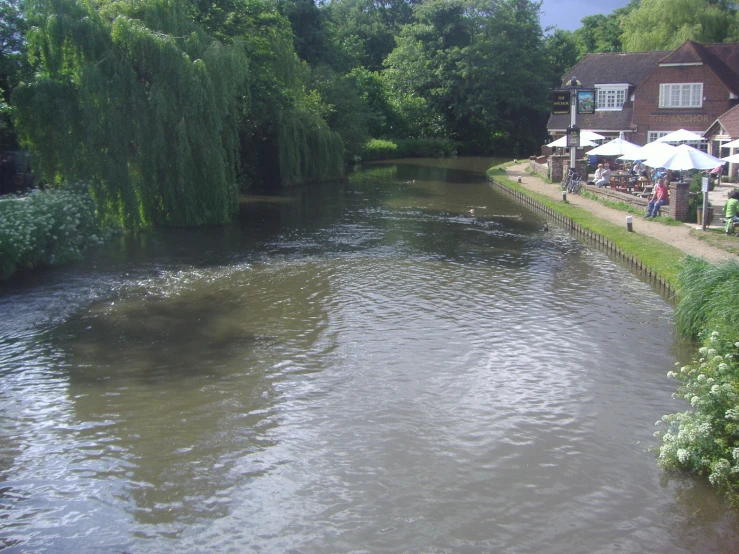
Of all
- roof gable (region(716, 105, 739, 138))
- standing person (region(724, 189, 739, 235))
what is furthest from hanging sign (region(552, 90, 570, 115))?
standing person (region(724, 189, 739, 235))

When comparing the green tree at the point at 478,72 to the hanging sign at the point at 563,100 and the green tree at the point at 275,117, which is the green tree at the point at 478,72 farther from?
the hanging sign at the point at 563,100

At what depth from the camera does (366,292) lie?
1712cm

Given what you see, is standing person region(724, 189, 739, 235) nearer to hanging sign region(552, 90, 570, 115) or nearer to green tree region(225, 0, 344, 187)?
hanging sign region(552, 90, 570, 115)

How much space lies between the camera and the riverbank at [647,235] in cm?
1802

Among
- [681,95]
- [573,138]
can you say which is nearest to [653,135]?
[681,95]

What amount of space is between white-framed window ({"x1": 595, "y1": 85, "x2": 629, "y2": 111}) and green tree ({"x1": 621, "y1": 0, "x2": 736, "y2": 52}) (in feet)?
28.5

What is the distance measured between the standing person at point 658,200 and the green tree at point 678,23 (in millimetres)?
33915

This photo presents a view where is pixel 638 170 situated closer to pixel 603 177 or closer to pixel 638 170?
pixel 638 170

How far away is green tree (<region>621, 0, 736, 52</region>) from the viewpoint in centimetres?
5275

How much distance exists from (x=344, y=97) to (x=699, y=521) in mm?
43245

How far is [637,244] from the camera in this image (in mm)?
20375

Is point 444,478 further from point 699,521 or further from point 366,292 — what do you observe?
point 366,292

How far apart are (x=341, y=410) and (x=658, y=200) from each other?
17806 millimetres

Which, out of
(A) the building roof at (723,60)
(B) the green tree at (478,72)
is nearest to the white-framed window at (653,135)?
(A) the building roof at (723,60)
